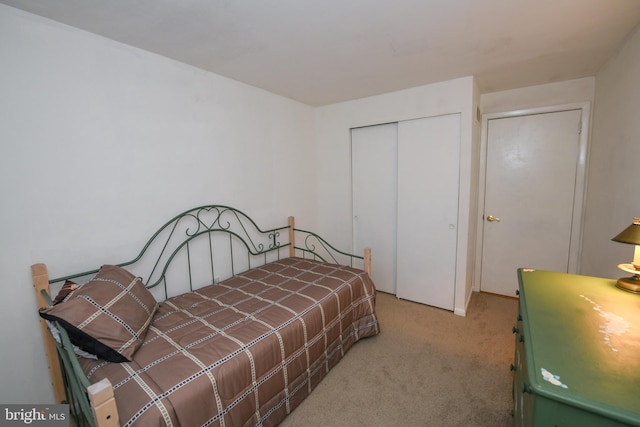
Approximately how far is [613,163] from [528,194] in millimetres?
951

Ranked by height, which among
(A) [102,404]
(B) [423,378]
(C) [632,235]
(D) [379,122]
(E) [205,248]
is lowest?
(B) [423,378]

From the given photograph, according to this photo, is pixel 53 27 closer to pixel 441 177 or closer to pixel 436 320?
pixel 441 177

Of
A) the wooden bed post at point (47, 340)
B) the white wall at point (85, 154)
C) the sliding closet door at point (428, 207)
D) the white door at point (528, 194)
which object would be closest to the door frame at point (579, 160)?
the white door at point (528, 194)

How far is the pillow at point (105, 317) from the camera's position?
4.16 ft

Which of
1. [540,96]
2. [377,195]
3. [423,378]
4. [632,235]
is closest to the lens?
[632,235]

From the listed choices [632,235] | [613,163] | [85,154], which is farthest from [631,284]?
[85,154]

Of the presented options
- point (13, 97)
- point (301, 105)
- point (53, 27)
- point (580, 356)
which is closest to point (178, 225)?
point (13, 97)

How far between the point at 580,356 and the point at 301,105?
3.21 meters

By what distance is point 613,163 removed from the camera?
2.09 meters

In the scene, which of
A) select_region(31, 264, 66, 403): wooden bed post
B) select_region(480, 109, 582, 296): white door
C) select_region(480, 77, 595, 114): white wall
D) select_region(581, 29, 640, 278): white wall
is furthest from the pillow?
select_region(480, 77, 595, 114): white wall

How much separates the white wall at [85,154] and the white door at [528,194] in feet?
9.59

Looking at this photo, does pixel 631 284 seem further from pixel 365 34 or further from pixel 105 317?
pixel 105 317

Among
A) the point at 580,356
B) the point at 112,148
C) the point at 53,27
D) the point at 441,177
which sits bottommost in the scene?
the point at 580,356

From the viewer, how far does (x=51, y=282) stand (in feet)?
5.24
